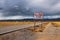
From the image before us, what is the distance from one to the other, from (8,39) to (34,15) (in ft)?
8.73

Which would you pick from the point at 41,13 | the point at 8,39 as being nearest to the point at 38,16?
the point at 41,13

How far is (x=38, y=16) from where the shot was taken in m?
5.86

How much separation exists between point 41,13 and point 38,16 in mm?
158

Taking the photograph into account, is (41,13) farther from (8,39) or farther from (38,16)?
(8,39)

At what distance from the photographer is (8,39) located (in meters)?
3.23

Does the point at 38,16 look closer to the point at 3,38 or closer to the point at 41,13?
the point at 41,13

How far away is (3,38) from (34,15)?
2.83 m

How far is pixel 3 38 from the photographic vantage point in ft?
10.1

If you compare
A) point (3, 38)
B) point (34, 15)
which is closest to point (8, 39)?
point (3, 38)

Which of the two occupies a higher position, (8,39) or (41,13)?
(41,13)

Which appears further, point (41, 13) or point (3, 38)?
point (41, 13)

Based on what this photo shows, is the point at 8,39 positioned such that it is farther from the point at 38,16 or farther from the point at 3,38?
the point at 38,16

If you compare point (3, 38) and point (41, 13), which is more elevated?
point (41, 13)

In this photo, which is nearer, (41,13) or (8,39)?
(8,39)
